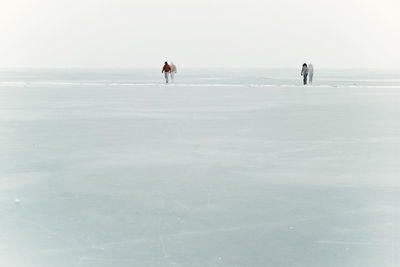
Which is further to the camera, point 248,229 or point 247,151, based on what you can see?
point 247,151

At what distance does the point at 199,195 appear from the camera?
6.70 m

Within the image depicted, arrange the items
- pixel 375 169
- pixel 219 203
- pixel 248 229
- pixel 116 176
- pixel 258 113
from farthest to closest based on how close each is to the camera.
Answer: pixel 258 113
pixel 375 169
pixel 116 176
pixel 219 203
pixel 248 229

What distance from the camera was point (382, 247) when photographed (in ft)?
15.8

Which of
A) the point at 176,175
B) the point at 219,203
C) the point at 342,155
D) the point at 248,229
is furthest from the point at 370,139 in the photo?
the point at 248,229

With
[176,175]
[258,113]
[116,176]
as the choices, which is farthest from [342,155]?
[258,113]

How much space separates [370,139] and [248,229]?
7003 millimetres

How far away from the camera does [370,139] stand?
11695 millimetres

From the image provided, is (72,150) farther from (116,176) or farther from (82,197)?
(82,197)

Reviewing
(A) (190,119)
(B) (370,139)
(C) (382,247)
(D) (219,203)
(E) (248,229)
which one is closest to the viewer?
(C) (382,247)

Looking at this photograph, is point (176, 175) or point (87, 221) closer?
point (87, 221)

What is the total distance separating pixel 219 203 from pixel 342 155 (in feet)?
12.9

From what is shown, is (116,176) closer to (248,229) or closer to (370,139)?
(248,229)

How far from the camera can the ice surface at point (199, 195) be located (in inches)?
186

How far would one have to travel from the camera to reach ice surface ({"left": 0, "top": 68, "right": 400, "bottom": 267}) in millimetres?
4723
